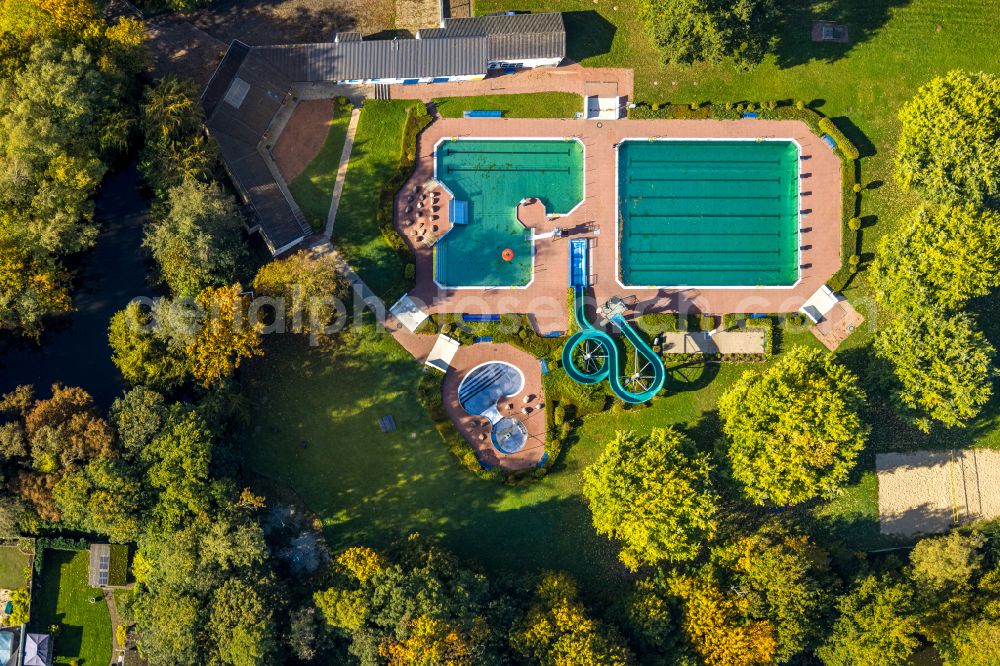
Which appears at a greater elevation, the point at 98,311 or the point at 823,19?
the point at 823,19

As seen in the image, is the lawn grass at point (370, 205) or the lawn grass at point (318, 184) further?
the lawn grass at point (370, 205)

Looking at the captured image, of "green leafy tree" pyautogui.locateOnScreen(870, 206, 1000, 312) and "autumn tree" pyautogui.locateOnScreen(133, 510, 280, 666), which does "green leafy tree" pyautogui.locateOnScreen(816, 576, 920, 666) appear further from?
"autumn tree" pyautogui.locateOnScreen(133, 510, 280, 666)

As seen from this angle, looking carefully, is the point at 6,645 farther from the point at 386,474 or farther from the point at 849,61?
the point at 849,61

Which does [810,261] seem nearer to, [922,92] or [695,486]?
[922,92]

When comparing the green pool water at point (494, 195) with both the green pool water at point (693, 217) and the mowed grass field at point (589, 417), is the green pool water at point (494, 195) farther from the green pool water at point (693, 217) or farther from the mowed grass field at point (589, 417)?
the green pool water at point (693, 217)

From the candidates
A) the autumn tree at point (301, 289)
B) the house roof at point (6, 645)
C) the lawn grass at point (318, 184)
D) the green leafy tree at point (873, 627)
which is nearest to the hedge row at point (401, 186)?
the lawn grass at point (318, 184)

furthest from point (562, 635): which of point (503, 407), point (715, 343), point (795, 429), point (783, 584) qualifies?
point (715, 343)

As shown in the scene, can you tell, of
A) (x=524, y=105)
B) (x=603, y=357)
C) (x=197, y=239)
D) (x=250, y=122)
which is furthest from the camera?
(x=524, y=105)
